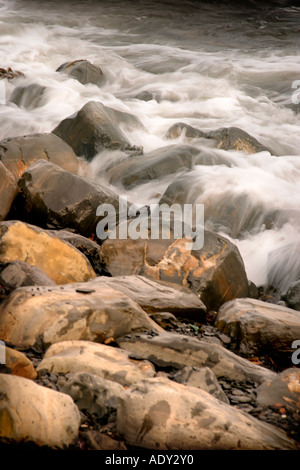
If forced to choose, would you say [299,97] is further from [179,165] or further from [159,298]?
[159,298]

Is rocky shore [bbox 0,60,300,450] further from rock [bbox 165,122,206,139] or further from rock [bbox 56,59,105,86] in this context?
rock [bbox 56,59,105,86]

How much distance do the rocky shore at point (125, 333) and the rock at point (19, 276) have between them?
0.01 m

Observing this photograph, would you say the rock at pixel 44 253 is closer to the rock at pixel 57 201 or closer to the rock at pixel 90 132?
the rock at pixel 57 201

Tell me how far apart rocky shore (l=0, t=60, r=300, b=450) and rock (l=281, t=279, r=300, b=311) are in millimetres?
17

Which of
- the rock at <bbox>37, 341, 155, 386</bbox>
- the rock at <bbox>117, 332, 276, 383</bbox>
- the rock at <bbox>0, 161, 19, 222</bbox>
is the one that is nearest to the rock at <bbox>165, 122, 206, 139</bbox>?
the rock at <bbox>0, 161, 19, 222</bbox>

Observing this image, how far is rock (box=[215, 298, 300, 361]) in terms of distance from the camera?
442 centimetres

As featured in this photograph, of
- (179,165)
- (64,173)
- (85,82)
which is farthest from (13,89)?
(64,173)

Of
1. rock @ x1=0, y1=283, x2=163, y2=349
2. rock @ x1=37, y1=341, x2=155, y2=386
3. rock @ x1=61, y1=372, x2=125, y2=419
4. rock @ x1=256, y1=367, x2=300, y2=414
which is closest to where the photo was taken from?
rock @ x1=61, y1=372, x2=125, y2=419

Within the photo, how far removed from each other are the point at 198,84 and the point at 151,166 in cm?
576

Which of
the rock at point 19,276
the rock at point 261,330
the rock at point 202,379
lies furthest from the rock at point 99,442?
the rock at point 261,330

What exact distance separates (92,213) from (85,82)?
716cm

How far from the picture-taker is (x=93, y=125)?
8258 millimetres

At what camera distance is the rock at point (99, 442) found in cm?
272

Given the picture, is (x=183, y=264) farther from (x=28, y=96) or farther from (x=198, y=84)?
(x=198, y=84)
